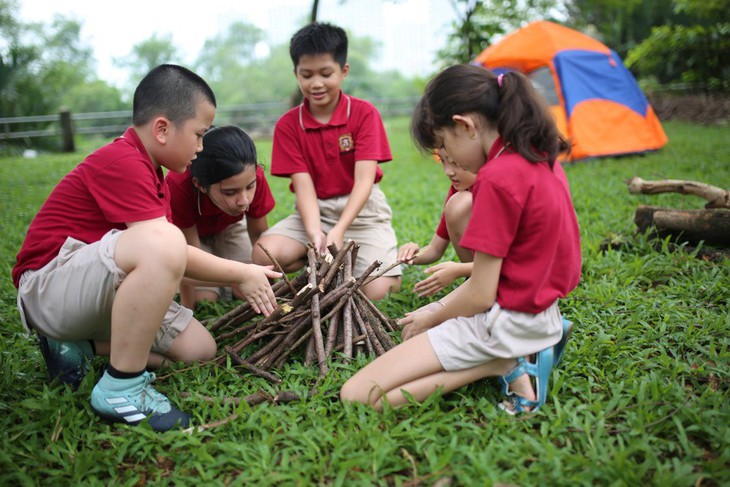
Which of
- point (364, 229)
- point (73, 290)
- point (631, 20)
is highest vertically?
point (631, 20)

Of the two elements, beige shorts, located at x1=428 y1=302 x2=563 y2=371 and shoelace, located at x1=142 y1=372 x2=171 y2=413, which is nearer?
beige shorts, located at x1=428 y1=302 x2=563 y2=371

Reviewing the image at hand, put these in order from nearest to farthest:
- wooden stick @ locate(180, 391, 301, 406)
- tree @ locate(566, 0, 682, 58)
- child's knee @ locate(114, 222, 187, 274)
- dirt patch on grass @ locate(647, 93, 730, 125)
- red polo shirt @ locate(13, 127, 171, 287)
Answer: child's knee @ locate(114, 222, 187, 274), red polo shirt @ locate(13, 127, 171, 287), wooden stick @ locate(180, 391, 301, 406), dirt patch on grass @ locate(647, 93, 730, 125), tree @ locate(566, 0, 682, 58)

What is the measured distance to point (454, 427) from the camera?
195cm

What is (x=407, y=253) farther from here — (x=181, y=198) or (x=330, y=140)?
(x=181, y=198)

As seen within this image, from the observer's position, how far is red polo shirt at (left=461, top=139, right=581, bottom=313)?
181cm

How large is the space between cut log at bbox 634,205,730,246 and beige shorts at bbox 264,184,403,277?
1670 millimetres

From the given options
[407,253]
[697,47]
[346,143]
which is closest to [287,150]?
[346,143]

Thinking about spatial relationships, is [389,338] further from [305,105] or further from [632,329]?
[305,105]

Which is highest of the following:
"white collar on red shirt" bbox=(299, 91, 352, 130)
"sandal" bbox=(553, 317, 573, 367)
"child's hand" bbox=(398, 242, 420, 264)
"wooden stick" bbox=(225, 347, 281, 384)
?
"white collar on red shirt" bbox=(299, 91, 352, 130)

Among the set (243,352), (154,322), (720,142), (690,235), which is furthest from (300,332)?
(720,142)

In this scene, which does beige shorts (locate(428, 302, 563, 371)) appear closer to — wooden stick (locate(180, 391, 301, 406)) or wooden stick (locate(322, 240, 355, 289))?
wooden stick (locate(180, 391, 301, 406))

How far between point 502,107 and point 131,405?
5.47ft

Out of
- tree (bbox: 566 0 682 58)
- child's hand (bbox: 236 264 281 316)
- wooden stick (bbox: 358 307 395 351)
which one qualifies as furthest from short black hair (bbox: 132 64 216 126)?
tree (bbox: 566 0 682 58)

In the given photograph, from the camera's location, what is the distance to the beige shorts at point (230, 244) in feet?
11.1
